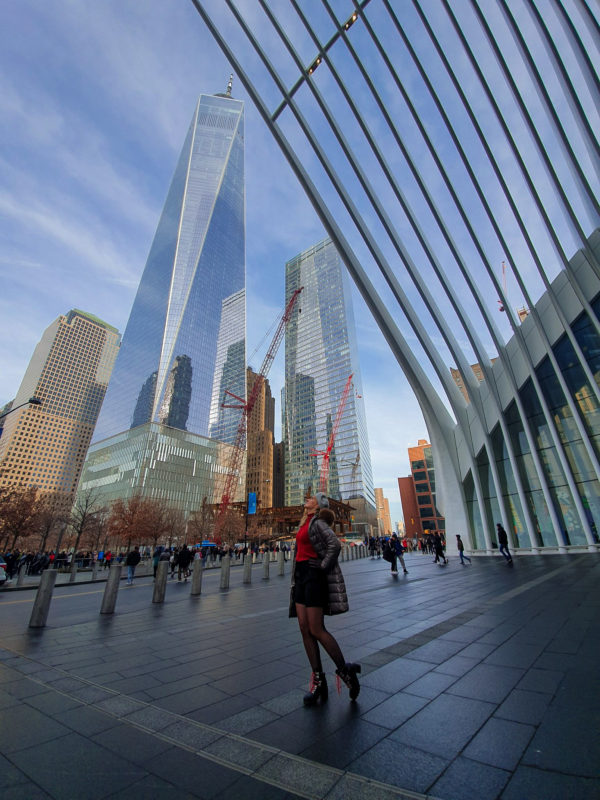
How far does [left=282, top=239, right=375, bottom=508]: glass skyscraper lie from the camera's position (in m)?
123

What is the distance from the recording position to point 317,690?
3.14m

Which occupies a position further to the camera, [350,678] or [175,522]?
[175,522]

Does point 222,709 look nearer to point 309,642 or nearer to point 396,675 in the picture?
point 309,642

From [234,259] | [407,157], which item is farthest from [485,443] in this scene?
[234,259]

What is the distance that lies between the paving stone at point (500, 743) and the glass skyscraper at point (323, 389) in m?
119

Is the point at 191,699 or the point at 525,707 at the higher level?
the point at 525,707

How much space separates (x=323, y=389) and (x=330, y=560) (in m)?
131

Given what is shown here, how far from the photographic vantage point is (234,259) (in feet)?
433

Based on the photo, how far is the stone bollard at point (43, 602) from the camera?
667cm

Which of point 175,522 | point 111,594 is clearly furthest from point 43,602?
point 175,522

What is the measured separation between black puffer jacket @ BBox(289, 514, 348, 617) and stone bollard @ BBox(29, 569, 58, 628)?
587cm

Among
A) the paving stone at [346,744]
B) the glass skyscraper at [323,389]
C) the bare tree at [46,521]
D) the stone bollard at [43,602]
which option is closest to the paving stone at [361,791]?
the paving stone at [346,744]

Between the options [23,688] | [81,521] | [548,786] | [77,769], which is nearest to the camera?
[548,786]

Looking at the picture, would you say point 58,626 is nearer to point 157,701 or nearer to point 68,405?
point 157,701
